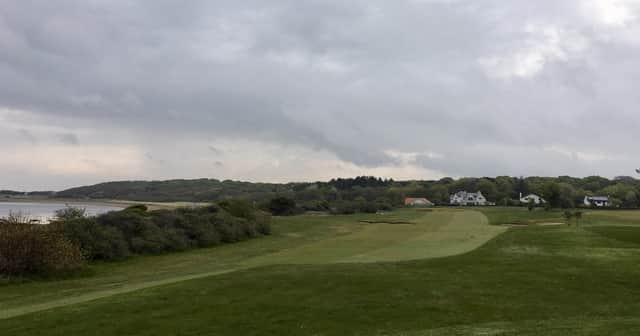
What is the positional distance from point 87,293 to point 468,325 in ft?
50.6

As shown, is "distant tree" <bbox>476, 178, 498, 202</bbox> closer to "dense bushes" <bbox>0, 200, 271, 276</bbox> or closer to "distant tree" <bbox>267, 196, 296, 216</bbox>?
"distant tree" <bbox>267, 196, 296, 216</bbox>

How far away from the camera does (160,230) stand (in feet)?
140

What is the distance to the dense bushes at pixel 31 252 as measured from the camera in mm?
26891

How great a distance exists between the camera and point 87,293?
20938mm

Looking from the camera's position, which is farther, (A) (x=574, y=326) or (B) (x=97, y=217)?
(B) (x=97, y=217)

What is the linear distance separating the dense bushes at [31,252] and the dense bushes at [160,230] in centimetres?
472

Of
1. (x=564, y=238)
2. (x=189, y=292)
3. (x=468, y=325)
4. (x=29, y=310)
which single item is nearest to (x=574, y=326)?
(x=468, y=325)

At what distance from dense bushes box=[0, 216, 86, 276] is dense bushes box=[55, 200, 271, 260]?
472 centimetres

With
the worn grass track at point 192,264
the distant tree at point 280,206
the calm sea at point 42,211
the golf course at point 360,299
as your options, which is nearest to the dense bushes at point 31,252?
the golf course at point 360,299

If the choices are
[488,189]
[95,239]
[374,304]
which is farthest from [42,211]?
[488,189]

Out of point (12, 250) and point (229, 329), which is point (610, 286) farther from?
point (12, 250)

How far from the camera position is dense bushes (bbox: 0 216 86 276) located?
26.9 m

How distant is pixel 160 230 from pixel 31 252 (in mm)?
15294

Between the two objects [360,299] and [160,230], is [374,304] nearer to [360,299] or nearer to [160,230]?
[360,299]
